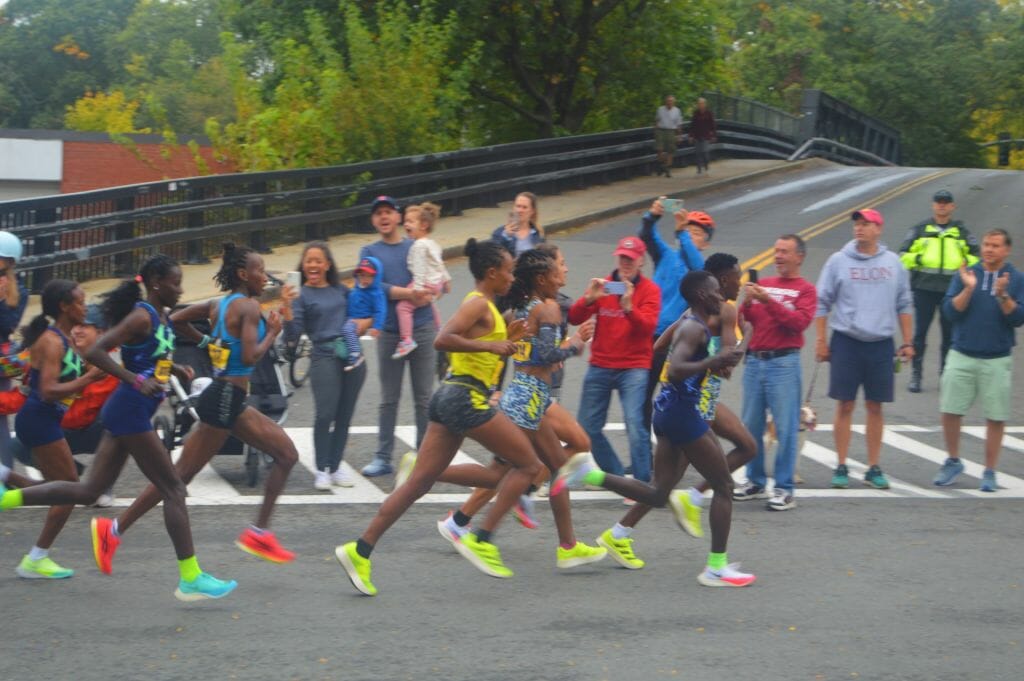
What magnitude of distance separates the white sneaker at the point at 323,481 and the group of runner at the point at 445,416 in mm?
1822

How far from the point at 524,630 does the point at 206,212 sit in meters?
14.0

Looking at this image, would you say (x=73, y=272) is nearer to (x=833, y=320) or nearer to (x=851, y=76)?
(x=833, y=320)

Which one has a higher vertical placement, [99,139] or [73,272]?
[99,139]

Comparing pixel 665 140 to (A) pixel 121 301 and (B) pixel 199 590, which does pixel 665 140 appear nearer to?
(A) pixel 121 301

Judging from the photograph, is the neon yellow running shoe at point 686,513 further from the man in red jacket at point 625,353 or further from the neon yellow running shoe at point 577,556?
the man in red jacket at point 625,353

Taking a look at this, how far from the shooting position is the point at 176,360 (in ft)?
33.9

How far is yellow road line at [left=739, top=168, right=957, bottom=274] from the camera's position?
2148 cm

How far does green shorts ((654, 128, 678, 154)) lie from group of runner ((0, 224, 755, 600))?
2594 centimetres

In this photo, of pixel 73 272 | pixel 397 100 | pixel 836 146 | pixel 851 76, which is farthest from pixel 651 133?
pixel 851 76

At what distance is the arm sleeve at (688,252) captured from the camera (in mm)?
9820

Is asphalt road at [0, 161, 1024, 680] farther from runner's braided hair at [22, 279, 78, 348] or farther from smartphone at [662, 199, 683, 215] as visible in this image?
smartphone at [662, 199, 683, 215]

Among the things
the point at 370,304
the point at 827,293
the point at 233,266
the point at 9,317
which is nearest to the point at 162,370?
the point at 233,266

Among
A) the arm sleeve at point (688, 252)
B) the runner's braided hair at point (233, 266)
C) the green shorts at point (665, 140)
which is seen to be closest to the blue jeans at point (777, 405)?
the arm sleeve at point (688, 252)

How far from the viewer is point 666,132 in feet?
111
